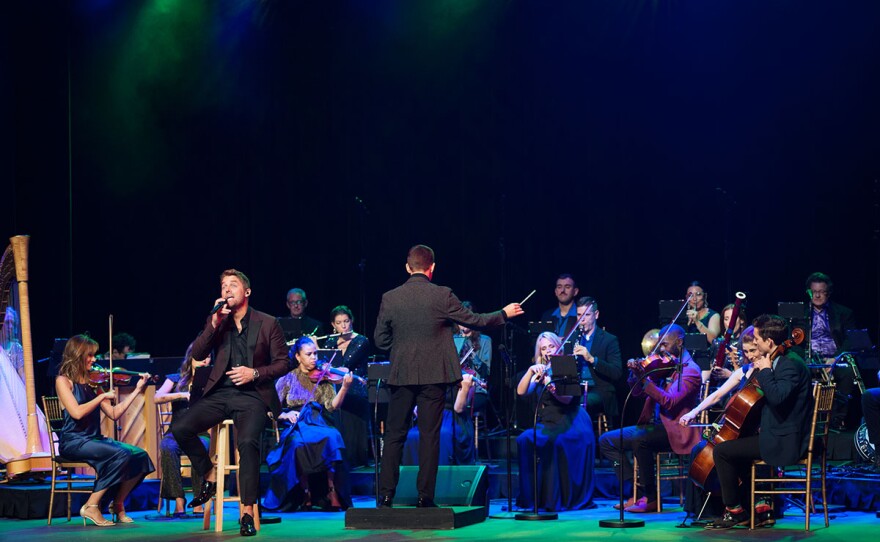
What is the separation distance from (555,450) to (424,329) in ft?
5.55

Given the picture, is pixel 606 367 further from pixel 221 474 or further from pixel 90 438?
pixel 90 438

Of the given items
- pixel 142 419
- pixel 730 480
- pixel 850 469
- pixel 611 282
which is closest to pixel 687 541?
pixel 730 480

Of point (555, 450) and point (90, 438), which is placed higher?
point (90, 438)

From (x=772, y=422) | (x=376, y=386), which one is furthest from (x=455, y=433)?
(x=772, y=422)

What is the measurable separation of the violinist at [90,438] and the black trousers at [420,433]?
6.05 feet

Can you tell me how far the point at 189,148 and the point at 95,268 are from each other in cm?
154

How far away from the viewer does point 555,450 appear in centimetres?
757

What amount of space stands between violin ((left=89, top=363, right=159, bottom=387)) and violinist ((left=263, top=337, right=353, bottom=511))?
0.98 meters

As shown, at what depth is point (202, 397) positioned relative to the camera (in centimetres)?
639

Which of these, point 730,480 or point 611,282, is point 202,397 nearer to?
point 730,480

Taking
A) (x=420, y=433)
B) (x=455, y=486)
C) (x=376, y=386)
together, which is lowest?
(x=455, y=486)

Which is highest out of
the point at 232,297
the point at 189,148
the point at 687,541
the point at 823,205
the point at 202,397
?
the point at 189,148

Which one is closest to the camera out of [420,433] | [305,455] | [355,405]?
[420,433]

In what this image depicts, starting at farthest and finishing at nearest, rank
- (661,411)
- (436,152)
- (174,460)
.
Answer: (436,152)
(174,460)
(661,411)
